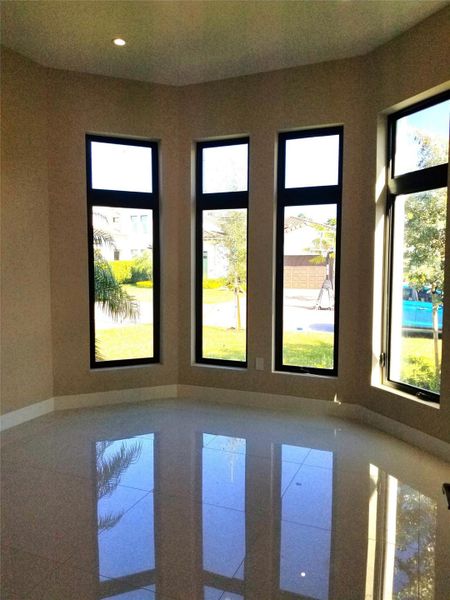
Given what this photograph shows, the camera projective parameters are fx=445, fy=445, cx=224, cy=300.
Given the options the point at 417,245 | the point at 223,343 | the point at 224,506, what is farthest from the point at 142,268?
the point at 224,506

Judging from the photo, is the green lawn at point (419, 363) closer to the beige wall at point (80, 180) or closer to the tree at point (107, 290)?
the beige wall at point (80, 180)

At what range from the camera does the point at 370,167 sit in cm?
434

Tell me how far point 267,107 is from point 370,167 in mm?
1308

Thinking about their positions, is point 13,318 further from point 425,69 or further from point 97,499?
point 425,69

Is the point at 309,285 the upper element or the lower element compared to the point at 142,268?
lower

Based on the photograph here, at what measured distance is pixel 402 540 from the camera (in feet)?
8.25

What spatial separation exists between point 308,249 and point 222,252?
3.34 ft

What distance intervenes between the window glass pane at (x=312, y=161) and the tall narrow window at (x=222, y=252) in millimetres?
517

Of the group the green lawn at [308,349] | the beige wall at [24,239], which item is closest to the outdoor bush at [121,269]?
the beige wall at [24,239]

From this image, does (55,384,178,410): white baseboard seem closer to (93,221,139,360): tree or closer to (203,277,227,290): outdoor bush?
(93,221,139,360): tree

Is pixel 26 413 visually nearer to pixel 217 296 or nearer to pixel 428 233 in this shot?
pixel 217 296

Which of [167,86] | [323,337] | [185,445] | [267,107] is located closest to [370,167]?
[267,107]

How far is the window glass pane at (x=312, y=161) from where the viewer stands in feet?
15.3

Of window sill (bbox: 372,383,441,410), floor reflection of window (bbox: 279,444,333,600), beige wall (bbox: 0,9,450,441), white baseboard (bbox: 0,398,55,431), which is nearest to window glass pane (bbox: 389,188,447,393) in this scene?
window sill (bbox: 372,383,441,410)
